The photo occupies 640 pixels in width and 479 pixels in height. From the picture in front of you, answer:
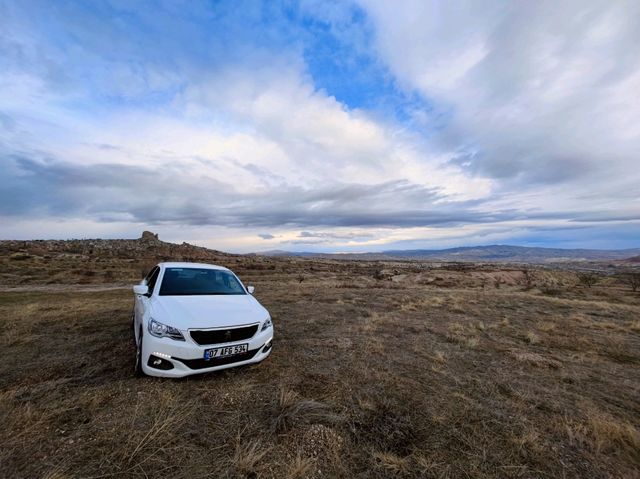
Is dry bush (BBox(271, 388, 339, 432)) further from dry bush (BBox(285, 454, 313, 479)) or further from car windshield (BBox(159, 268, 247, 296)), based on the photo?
car windshield (BBox(159, 268, 247, 296))

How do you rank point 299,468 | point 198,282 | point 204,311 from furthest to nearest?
point 198,282, point 204,311, point 299,468

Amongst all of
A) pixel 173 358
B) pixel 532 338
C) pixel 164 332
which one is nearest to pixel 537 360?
pixel 532 338

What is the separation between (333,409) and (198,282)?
3.59 m

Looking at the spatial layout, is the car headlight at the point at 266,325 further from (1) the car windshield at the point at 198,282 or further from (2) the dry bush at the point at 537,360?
(2) the dry bush at the point at 537,360

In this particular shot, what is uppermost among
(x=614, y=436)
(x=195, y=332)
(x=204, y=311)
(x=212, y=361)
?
(x=204, y=311)

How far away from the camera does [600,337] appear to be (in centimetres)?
775

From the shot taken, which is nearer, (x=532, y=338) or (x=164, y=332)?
(x=164, y=332)

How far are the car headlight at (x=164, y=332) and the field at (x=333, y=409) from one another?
743 mm

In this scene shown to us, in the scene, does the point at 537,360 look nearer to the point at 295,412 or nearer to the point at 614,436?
the point at 614,436

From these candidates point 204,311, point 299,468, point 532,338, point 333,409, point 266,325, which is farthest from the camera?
point 532,338

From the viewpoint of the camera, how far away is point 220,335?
4.10 m

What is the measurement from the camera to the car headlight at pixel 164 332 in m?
3.91

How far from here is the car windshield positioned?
5.23 meters

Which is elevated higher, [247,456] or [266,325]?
[266,325]
